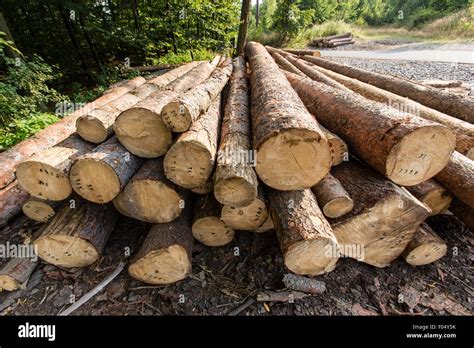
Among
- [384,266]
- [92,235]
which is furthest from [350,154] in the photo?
[92,235]

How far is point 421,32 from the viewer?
695 inches

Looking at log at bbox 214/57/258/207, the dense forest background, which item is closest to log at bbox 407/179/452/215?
log at bbox 214/57/258/207

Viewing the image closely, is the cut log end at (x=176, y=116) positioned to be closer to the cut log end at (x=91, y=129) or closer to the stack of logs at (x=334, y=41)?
the cut log end at (x=91, y=129)

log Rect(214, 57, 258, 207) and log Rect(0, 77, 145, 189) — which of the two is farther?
log Rect(0, 77, 145, 189)

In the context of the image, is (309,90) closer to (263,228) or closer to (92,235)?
(263,228)

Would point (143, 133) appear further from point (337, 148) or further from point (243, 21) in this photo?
point (243, 21)

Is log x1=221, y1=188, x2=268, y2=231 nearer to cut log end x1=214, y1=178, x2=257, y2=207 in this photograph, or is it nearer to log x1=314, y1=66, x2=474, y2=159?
cut log end x1=214, y1=178, x2=257, y2=207

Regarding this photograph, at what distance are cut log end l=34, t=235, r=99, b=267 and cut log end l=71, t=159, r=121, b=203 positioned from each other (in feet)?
1.36

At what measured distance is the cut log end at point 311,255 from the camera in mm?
1727

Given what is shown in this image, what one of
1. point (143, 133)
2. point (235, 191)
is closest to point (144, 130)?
point (143, 133)

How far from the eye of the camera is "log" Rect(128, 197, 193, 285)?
6.45 feet

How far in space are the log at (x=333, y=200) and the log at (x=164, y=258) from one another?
4.11ft

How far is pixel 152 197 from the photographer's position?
2100 mm

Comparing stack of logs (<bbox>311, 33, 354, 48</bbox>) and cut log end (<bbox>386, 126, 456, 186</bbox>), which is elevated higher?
stack of logs (<bbox>311, 33, 354, 48</bbox>)
